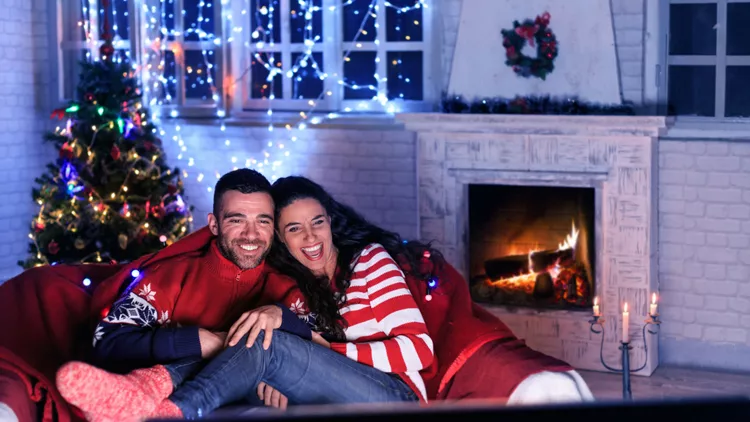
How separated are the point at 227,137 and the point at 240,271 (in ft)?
10.8

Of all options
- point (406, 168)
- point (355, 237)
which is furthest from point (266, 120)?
point (355, 237)

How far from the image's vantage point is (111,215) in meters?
5.76

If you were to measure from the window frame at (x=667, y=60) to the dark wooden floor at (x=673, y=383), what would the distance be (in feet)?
4.24

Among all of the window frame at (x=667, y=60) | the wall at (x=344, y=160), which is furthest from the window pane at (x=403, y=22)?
the window frame at (x=667, y=60)

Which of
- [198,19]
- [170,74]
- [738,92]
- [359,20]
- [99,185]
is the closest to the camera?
[738,92]

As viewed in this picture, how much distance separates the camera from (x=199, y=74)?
686cm

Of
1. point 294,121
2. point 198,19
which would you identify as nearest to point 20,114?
point 198,19

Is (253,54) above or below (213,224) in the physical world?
above

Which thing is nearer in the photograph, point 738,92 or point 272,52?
point 738,92

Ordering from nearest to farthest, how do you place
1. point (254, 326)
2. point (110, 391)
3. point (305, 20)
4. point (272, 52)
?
point (110, 391), point (254, 326), point (305, 20), point (272, 52)

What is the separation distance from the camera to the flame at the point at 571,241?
5570mm

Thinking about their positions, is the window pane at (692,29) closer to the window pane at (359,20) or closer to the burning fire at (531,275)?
the burning fire at (531,275)

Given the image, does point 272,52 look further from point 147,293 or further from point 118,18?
point 147,293

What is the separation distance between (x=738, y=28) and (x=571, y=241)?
1.36 metres
